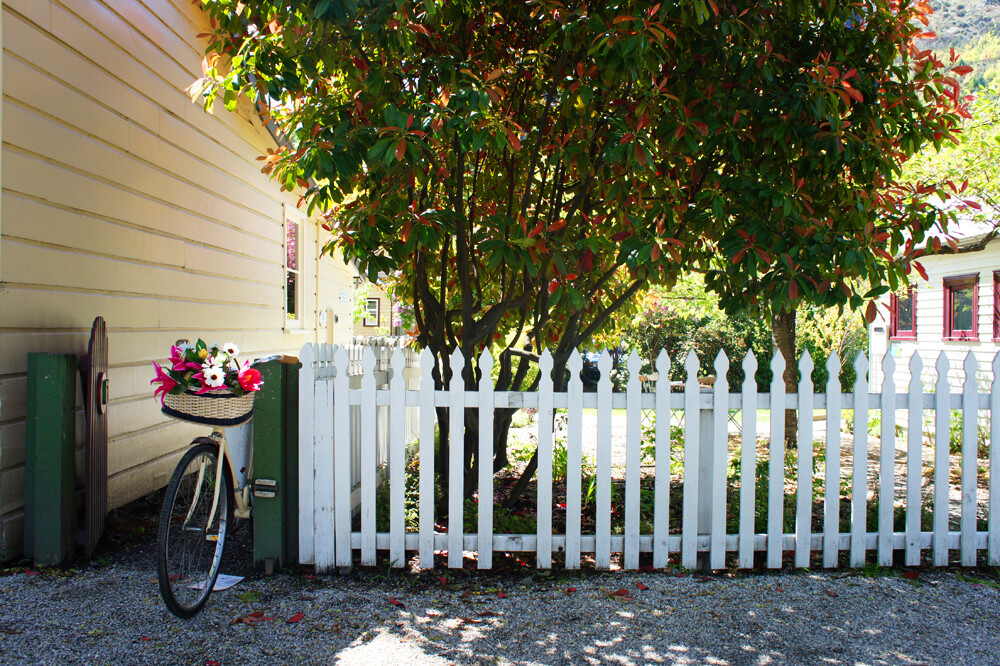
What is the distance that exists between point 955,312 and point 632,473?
11.1 meters

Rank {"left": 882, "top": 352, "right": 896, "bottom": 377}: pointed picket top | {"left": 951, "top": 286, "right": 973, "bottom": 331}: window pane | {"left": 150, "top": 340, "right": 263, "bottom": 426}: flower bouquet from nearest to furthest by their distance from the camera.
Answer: {"left": 150, "top": 340, "right": 263, "bottom": 426}: flower bouquet, {"left": 882, "top": 352, "right": 896, "bottom": 377}: pointed picket top, {"left": 951, "top": 286, "right": 973, "bottom": 331}: window pane

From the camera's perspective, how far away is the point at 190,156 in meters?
5.53

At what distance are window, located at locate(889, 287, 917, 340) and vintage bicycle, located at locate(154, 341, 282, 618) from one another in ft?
43.4

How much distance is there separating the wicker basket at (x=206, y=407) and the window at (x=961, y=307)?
1178cm

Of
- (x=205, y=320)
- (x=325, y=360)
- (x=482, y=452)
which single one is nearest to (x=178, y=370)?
(x=325, y=360)

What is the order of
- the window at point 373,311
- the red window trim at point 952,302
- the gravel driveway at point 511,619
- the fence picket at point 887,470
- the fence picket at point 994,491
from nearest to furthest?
the gravel driveway at point 511,619 < the fence picket at point 887,470 < the fence picket at point 994,491 < the red window trim at point 952,302 < the window at point 373,311

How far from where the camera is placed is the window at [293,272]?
8.55m

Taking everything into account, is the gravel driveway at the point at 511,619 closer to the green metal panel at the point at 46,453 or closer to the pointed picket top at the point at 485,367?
the green metal panel at the point at 46,453

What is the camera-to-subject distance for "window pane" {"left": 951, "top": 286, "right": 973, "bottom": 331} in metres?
11.5

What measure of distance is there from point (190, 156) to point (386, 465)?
298 cm

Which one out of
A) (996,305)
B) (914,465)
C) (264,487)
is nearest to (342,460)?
(264,487)

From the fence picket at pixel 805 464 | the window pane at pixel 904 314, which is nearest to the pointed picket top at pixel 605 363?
the fence picket at pixel 805 464

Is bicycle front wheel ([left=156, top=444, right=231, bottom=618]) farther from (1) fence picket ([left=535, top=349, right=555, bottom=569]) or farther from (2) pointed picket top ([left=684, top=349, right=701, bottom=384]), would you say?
(2) pointed picket top ([left=684, top=349, right=701, bottom=384])

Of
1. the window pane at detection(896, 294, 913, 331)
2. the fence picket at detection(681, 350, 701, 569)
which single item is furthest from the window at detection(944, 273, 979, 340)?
the fence picket at detection(681, 350, 701, 569)
